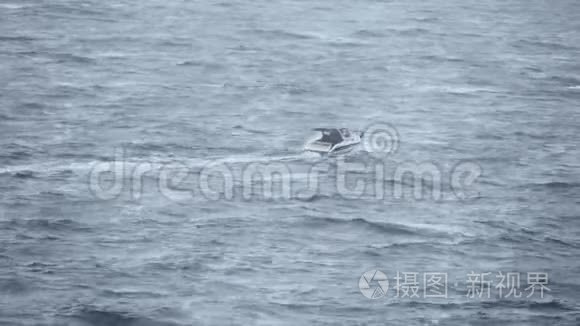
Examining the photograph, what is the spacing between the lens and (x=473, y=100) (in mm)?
111625

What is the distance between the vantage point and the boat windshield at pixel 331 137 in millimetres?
90500

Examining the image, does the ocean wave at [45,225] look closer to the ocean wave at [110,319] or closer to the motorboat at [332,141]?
the ocean wave at [110,319]

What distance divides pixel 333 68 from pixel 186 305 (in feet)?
217

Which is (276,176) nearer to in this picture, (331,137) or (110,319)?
(331,137)

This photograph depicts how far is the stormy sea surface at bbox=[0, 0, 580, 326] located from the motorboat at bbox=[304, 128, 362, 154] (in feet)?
3.65

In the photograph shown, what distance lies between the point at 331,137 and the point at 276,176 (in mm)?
8264

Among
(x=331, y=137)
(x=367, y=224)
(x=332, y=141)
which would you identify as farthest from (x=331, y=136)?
(x=367, y=224)

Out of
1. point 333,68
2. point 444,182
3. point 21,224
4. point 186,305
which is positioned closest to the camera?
point 186,305

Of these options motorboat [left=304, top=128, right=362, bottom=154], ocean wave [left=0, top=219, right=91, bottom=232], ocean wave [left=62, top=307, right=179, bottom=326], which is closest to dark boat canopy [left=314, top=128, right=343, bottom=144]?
motorboat [left=304, top=128, right=362, bottom=154]

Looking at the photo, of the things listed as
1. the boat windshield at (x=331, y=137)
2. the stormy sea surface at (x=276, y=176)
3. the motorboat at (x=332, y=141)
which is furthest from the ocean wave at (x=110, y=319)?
the boat windshield at (x=331, y=137)

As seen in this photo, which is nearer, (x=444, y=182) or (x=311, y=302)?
(x=311, y=302)

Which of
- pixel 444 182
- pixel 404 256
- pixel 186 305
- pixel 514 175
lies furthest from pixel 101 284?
pixel 514 175

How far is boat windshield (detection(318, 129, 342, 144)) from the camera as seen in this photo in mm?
90500

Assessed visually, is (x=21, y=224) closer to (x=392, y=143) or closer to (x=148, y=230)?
(x=148, y=230)
